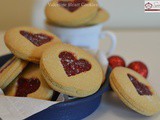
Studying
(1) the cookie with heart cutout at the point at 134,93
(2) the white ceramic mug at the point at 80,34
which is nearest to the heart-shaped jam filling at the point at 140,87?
(1) the cookie with heart cutout at the point at 134,93

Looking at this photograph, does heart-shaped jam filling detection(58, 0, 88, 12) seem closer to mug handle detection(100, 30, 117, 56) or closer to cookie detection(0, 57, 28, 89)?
mug handle detection(100, 30, 117, 56)

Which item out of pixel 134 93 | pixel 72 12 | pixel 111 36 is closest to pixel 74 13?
pixel 72 12

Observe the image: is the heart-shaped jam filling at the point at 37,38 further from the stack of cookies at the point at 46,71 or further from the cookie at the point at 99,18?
the cookie at the point at 99,18

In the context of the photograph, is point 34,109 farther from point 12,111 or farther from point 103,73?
point 103,73

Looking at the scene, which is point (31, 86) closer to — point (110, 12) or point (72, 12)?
point (72, 12)

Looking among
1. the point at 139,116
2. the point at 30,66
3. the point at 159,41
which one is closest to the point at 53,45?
the point at 30,66
